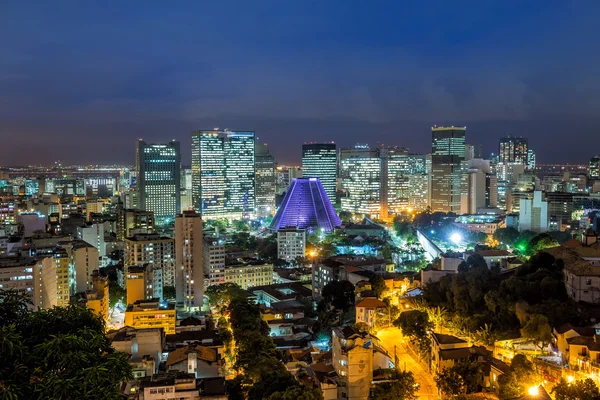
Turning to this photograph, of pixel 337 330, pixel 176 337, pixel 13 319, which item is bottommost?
pixel 176 337

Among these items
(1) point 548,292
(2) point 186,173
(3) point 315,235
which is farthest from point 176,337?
(2) point 186,173

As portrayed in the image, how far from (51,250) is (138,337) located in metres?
7.23

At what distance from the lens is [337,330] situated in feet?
26.9

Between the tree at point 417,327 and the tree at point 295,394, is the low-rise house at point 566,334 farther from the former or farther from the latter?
the tree at point 295,394

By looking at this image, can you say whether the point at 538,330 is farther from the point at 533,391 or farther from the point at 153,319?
the point at 153,319

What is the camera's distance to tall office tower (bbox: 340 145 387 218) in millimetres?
34531

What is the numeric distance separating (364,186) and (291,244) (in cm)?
1536

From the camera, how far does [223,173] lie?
3306 cm

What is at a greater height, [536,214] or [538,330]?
[536,214]

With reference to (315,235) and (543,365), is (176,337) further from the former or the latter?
(315,235)

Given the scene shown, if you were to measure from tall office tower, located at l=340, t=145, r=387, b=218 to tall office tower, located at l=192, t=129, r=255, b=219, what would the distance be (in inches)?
230

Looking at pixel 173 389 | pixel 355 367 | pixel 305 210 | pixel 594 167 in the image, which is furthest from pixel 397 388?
pixel 594 167

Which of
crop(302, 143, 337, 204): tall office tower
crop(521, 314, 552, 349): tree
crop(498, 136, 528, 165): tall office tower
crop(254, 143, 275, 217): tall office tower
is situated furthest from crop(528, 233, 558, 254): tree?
crop(498, 136, 528, 165): tall office tower

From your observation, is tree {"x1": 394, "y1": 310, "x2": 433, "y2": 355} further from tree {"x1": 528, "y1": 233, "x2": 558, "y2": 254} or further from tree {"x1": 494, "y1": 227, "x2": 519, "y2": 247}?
tree {"x1": 494, "y1": 227, "x2": 519, "y2": 247}
